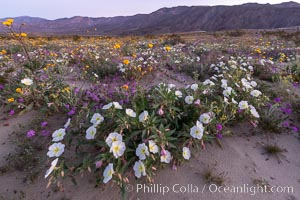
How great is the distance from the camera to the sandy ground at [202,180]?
6.54ft

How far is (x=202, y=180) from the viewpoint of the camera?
2154 mm

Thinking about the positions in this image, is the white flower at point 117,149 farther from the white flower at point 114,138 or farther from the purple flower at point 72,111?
the purple flower at point 72,111

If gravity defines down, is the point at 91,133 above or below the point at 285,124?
above

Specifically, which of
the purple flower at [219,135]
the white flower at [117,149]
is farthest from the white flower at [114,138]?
the purple flower at [219,135]

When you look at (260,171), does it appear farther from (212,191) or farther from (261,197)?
(212,191)

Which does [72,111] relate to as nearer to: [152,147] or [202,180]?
[152,147]

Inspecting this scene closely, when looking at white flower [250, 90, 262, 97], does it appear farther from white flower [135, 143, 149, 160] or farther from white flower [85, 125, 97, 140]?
white flower [85, 125, 97, 140]

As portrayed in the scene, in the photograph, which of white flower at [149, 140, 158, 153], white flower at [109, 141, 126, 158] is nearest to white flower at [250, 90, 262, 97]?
white flower at [149, 140, 158, 153]

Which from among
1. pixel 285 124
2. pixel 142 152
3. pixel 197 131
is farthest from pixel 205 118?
pixel 285 124

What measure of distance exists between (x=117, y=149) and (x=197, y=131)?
0.87 meters

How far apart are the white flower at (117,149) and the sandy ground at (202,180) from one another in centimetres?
33

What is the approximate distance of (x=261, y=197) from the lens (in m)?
1.99

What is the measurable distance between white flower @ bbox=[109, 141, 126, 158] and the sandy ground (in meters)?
0.33

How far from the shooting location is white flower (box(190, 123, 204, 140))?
6.86 ft
